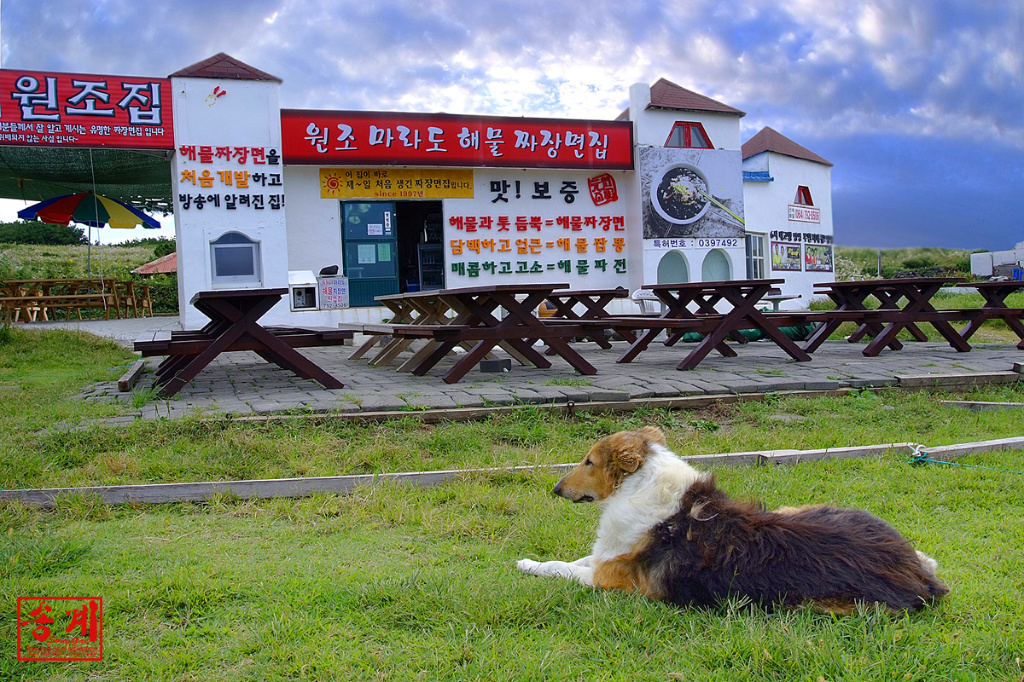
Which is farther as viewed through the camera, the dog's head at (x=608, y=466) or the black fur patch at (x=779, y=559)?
the dog's head at (x=608, y=466)

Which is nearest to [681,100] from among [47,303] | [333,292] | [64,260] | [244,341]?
[333,292]

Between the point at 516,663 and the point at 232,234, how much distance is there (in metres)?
14.6

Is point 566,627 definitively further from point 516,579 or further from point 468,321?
point 468,321

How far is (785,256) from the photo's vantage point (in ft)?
77.8

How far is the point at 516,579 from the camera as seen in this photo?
2562 millimetres

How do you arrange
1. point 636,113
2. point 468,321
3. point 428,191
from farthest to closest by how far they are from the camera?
point 636,113 < point 428,191 < point 468,321

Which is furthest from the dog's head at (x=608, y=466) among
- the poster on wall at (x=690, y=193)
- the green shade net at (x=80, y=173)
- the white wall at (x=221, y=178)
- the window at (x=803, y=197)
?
the window at (x=803, y=197)

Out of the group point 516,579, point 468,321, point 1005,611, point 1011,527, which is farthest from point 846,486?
point 468,321

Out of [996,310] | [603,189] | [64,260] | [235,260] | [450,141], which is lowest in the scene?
[996,310]

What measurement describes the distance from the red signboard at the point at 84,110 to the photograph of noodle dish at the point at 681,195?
11.2m

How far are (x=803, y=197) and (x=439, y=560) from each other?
994 inches

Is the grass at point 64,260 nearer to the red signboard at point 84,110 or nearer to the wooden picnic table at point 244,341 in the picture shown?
the red signboard at point 84,110

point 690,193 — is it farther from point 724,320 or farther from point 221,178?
point 724,320

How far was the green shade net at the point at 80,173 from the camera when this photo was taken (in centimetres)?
1470
